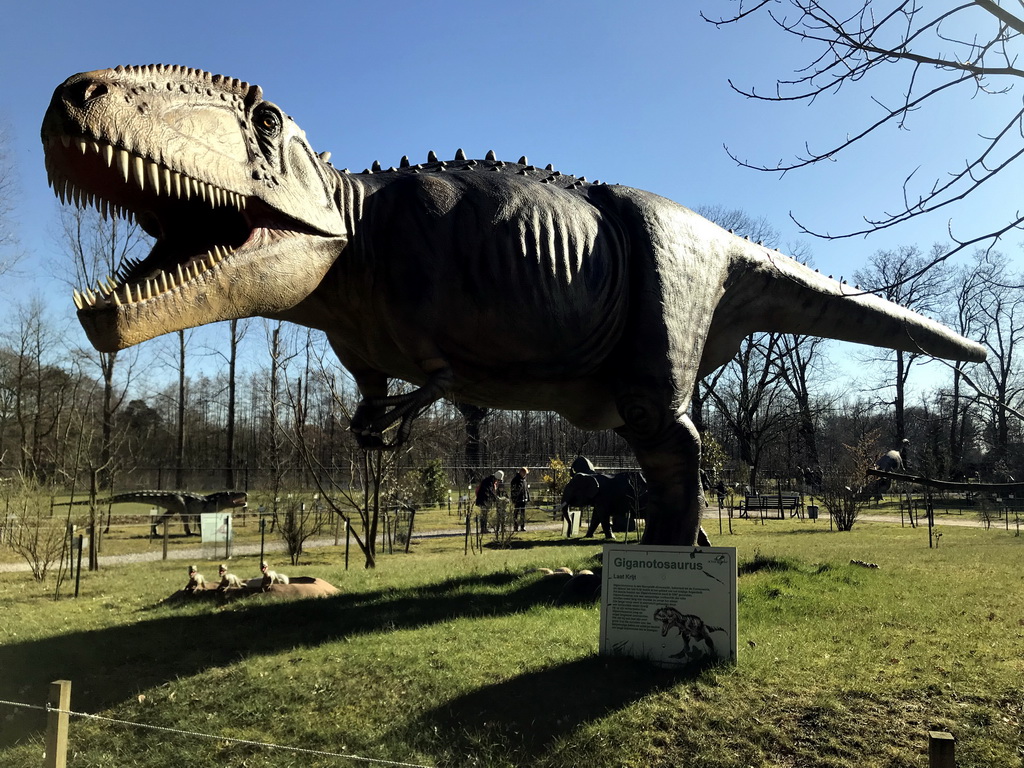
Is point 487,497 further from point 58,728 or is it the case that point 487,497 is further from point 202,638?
point 58,728

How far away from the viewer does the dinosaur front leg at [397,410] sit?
414 centimetres

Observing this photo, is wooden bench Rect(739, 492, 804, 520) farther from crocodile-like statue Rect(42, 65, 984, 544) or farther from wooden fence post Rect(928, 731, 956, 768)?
wooden fence post Rect(928, 731, 956, 768)

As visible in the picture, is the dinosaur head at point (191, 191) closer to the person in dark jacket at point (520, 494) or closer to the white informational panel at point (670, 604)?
the white informational panel at point (670, 604)

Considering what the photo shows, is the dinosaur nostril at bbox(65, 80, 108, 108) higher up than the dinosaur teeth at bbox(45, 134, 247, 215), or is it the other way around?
the dinosaur nostril at bbox(65, 80, 108, 108)

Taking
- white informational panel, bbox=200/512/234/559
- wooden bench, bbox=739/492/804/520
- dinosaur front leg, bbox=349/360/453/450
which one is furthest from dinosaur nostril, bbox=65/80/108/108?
wooden bench, bbox=739/492/804/520

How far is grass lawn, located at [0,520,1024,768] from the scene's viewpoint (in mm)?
3832

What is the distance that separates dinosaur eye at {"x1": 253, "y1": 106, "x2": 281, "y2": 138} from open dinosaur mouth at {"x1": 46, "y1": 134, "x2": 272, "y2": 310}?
0.39 meters

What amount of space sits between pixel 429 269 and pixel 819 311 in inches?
143

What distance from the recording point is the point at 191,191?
3225 millimetres

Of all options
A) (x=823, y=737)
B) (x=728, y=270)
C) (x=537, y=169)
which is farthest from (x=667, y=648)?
(x=537, y=169)

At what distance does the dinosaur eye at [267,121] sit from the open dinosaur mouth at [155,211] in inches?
15.3

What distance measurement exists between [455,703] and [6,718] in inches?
112

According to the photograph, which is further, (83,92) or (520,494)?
(520,494)

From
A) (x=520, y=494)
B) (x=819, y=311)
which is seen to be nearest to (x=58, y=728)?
(x=819, y=311)
